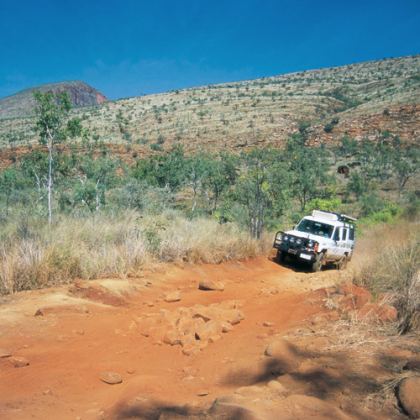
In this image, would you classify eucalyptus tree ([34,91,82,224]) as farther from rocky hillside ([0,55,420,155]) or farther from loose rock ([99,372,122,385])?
rocky hillside ([0,55,420,155])

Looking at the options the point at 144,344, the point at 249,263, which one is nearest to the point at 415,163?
the point at 249,263

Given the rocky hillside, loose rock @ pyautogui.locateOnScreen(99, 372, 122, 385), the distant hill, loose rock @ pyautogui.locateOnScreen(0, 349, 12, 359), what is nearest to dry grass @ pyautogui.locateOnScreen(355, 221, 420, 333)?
loose rock @ pyautogui.locateOnScreen(99, 372, 122, 385)

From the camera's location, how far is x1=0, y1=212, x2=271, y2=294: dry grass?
20.9ft

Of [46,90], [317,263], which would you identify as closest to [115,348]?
[317,263]

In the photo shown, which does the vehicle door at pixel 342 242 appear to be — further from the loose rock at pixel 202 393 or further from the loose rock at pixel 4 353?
the loose rock at pixel 4 353

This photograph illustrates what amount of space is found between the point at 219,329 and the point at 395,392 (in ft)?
8.47

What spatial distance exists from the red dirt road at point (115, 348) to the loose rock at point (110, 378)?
6cm

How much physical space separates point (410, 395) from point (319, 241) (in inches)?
364

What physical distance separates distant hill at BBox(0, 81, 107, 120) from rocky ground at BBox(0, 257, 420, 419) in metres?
78.3

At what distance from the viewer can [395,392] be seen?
3121 mm

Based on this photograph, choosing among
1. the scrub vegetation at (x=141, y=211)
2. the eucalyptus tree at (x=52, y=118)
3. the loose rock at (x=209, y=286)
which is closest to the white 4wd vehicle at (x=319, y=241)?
the scrub vegetation at (x=141, y=211)

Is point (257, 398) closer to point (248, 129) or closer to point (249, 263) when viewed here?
point (249, 263)

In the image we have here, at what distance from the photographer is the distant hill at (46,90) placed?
363 ft

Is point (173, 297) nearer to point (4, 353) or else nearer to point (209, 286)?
point (209, 286)
